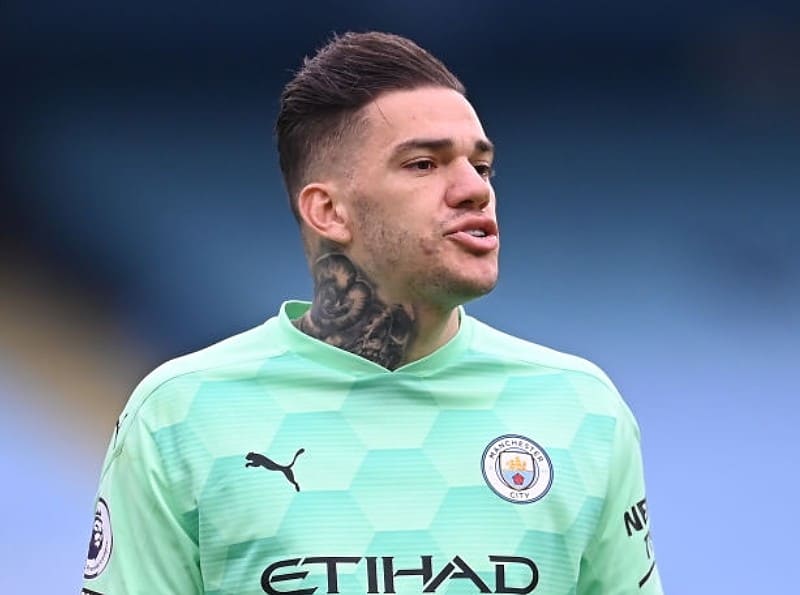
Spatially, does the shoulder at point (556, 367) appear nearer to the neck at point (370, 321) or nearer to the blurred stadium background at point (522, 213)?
the neck at point (370, 321)

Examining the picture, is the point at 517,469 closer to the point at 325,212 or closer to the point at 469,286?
the point at 469,286

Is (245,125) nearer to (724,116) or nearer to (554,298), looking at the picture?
(554,298)

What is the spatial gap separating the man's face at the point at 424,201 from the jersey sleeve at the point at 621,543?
14.2 inches

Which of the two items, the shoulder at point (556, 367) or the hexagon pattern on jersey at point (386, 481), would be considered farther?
the shoulder at point (556, 367)

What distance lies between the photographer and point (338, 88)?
230 cm

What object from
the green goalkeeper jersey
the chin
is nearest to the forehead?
the chin

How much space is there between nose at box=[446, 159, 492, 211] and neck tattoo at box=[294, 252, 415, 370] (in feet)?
0.65

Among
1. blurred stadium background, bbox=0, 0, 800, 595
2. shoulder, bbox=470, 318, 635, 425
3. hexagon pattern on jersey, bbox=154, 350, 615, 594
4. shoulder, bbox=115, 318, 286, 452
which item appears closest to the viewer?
hexagon pattern on jersey, bbox=154, 350, 615, 594

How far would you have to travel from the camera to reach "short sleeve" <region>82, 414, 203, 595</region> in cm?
207

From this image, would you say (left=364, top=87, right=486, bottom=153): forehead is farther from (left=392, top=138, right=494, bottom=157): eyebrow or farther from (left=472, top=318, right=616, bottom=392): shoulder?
(left=472, top=318, right=616, bottom=392): shoulder

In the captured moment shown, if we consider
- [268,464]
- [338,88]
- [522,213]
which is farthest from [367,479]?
[522,213]

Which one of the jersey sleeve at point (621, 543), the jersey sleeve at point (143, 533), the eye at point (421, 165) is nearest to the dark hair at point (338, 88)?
the eye at point (421, 165)

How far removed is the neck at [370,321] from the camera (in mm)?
2246

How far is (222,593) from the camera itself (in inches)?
81.1
